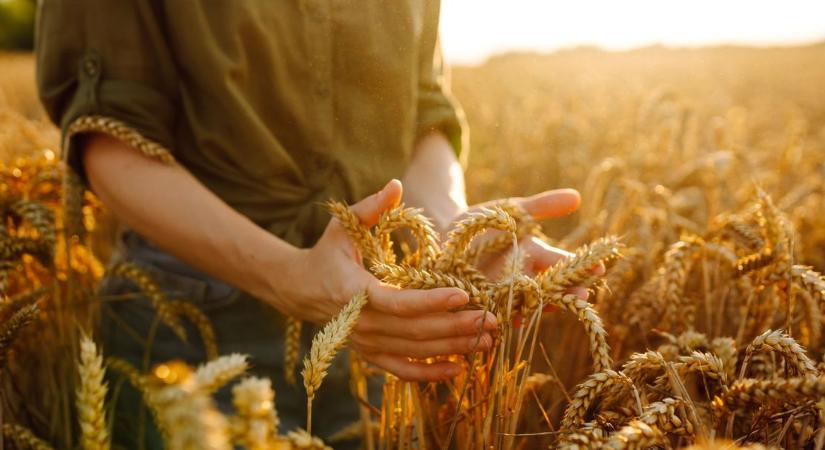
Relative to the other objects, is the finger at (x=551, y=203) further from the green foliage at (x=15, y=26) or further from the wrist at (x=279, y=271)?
the green foliage at (x=15, y=26)

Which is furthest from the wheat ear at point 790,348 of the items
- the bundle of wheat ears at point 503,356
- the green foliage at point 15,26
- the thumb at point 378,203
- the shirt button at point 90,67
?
the green foliage at point 15,26

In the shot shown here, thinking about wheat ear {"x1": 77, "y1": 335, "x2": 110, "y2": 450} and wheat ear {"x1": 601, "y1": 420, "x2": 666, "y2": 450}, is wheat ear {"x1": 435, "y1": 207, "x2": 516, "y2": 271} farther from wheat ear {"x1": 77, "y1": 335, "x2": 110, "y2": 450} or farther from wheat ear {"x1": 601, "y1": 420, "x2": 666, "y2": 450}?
wheat ear {"x1": 77, "y1": 335, "x2": 110, "y2": 450}

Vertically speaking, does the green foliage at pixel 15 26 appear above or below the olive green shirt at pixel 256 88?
below

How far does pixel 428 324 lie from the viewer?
3.49ft

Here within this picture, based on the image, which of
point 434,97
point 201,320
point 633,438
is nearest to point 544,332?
point 434,97

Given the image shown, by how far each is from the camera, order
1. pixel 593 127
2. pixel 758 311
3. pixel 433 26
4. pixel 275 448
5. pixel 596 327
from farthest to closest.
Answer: pixel 593 127
pixel 433 26
pixel 758 311
pixel 596 327
pixel 275 448

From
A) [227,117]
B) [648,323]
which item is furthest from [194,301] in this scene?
[648,323]

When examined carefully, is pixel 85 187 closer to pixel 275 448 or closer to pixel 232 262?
pixel 232 262

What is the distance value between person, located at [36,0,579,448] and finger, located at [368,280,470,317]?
0.16 metres

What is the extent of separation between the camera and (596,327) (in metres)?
0.89

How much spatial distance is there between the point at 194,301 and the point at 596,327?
1.22 metres

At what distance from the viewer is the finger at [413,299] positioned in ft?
3.06

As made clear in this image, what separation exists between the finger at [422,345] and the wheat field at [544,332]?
0.16 feet

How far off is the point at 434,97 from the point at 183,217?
827 millimetres
